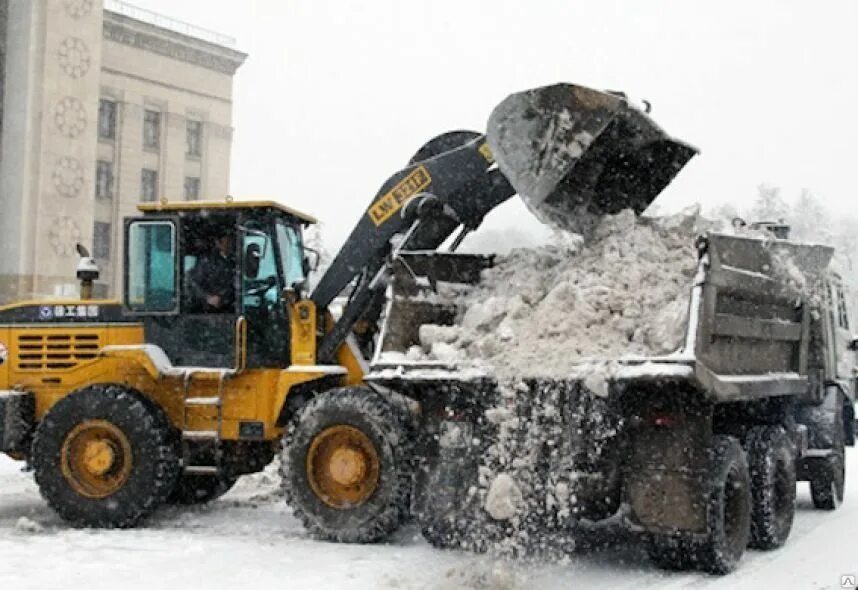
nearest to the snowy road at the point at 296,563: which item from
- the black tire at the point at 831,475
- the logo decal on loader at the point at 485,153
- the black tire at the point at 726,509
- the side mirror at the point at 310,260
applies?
the black tire at the point at 726,509

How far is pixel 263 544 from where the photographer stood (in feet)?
26.5

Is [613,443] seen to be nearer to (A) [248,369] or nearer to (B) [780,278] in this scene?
(B) [780,278]

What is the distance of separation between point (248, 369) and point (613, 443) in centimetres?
357

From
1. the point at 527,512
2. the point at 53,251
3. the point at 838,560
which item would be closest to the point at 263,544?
the point at 527,512

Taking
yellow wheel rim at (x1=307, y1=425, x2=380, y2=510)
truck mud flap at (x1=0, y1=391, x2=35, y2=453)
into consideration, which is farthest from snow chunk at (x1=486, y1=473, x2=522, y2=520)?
truck mud flap at (x1=0, y1=391, x2=35, y2=453)

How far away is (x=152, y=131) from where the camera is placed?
140 ft

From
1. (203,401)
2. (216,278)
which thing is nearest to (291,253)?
(216,278)

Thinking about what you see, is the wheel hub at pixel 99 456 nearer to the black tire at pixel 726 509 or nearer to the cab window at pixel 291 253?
the cab window at pixel 291 253

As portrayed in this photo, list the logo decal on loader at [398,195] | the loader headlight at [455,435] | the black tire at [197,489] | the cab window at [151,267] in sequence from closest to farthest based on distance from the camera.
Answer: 1. the loader headlight at [455,435]
2. the logo decal on loader at [398,195]
3. the cab window at [151,267]
4. the black tire at [197,489]

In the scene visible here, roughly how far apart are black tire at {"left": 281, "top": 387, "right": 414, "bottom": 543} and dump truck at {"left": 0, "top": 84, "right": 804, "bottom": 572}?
0.04ft

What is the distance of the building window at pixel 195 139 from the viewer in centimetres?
4409

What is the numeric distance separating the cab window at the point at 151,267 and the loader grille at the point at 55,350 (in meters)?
0.54

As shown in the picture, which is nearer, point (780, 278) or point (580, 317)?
point (580, 317)

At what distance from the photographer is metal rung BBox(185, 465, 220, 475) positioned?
9.23 meters
